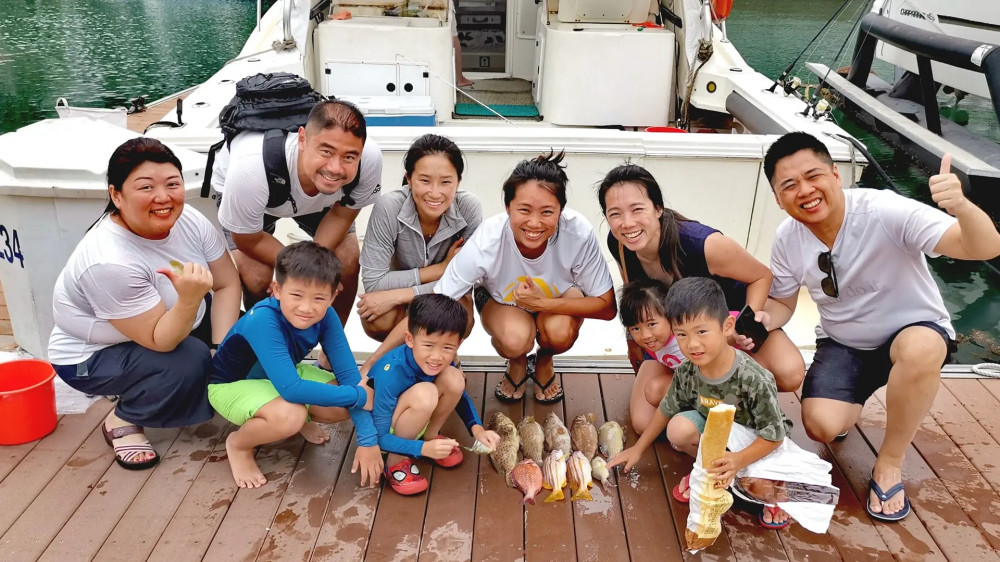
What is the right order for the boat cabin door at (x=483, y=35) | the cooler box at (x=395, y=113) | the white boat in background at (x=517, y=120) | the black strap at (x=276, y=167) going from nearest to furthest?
the black strap at (x=276, y=167), the white boat in background at (x=517, y=120), the cooler box at (x=395, y=113), the boat cabin door at (x=483, y=35)

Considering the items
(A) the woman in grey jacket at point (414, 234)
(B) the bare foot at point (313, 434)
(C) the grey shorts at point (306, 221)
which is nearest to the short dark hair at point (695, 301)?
(A) the woman in grey jacket at point (414, 234)

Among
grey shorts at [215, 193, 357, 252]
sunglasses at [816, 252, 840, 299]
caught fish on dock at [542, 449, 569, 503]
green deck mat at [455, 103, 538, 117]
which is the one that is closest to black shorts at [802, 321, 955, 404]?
sunglasses at [816, 252, 840, 299]

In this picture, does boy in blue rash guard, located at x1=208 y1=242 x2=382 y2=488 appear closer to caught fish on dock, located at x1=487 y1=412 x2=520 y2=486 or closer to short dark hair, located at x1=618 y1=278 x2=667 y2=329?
caught fish on dock, located at x1=487 y1=412 x2=520 y2=486

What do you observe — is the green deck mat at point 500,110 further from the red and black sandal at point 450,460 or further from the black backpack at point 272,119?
the red and black sandal at point 450,460

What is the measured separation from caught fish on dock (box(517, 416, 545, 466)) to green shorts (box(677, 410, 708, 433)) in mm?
501

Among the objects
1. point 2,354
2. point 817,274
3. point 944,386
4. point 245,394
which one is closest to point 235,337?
point 245,394

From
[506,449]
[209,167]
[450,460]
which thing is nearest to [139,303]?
[209,167]

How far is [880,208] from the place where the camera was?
2445mm

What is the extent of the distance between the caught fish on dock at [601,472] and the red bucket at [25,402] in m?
1.91

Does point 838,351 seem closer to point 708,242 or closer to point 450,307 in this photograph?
point 708,242

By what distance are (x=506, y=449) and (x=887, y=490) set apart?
1229mm

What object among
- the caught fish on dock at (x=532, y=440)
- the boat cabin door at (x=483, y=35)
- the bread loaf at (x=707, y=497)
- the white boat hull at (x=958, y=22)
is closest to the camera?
the bread loaf at (x=707, y=497)

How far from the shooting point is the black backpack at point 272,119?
9.13 feet

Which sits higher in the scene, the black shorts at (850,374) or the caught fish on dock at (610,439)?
the black shorts at (850,374)
